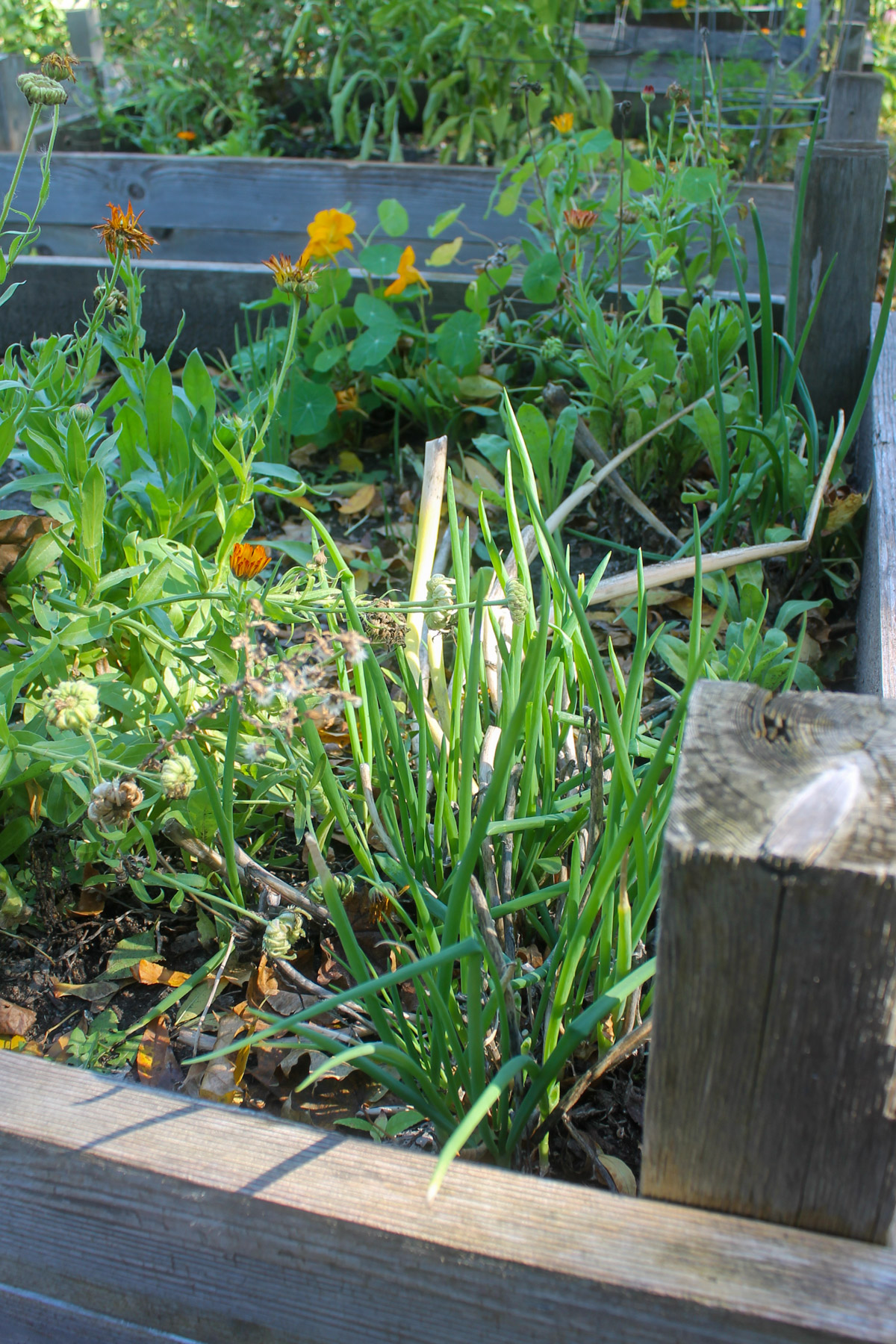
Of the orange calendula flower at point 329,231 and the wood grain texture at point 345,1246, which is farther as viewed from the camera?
the orange calendula flower at point 329,231

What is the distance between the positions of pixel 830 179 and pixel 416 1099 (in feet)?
6.11

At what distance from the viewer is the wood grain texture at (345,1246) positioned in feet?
1.95

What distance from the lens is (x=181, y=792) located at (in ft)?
2.71

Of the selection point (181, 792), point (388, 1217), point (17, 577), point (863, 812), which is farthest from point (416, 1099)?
point (17, 577)

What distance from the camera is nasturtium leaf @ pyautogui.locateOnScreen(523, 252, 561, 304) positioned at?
217 cm

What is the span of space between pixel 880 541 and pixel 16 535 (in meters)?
1.23

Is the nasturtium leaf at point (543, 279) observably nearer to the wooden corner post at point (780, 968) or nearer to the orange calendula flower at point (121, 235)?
the orange calendula flower at point (121, 235)

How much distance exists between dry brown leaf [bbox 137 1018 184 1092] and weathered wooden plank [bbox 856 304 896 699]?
901 millimetres

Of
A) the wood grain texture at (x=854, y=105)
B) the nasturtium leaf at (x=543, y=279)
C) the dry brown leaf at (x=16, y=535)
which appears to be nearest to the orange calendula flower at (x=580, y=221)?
the nasturtium leaf at (x=543, y=279)

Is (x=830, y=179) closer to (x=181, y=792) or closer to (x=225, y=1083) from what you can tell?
(x=181, y=792)

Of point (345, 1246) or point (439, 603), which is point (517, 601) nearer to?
point (439, 603)

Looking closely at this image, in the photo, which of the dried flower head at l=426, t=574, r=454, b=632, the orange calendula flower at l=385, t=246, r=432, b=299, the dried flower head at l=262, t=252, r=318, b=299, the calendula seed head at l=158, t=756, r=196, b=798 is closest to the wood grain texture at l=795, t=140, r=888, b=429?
the orange calendula flower at l=385, t=246, r=432, b=299

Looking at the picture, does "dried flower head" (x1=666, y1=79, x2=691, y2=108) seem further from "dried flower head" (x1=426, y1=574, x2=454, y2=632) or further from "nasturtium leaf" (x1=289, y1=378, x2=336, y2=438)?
"dried flower head" (x1=426, y1=574, x2=454, y2=632)

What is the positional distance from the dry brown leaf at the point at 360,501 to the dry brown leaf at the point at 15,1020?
49.5 inches
